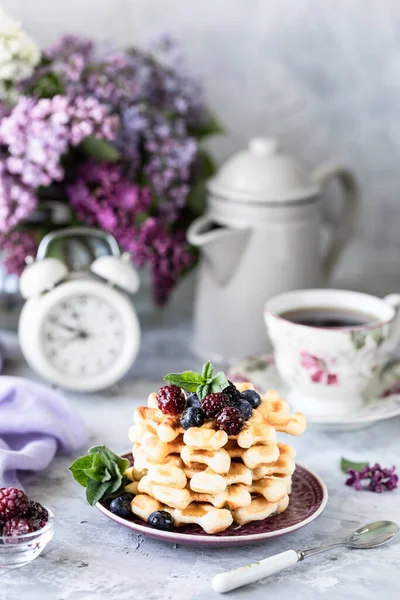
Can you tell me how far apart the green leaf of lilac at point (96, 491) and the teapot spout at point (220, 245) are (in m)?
0.54

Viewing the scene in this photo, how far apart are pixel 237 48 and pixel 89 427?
83cm

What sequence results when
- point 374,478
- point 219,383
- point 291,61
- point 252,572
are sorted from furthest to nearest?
point 291,61 → point 374,478 → point 219,383 → point 252,572

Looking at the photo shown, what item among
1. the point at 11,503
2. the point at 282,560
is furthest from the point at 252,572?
the point at 11,503

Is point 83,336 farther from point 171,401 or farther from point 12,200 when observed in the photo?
point 171,401

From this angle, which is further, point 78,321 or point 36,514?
point 78,321

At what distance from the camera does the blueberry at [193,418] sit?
899 mm

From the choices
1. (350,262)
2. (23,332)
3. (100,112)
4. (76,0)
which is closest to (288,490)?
(23,332)

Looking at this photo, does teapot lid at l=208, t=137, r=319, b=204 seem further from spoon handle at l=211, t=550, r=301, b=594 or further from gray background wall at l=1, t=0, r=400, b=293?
spoon handle at l=211, t=550, r=301, b=594

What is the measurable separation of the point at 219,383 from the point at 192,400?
0.03 meters

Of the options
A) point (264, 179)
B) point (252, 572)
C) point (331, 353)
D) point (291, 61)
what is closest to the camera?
point (252, 572)

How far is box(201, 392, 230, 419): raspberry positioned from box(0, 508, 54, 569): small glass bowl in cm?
19

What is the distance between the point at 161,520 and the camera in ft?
2.92

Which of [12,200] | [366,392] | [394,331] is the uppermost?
[12,200]

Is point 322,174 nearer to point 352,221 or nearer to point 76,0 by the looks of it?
point 352,221
